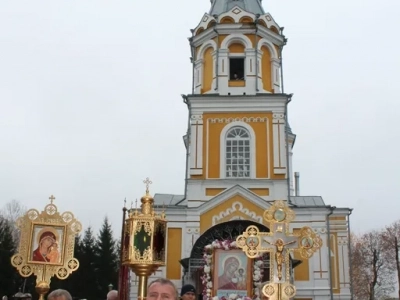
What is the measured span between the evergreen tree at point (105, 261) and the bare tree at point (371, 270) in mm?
19248

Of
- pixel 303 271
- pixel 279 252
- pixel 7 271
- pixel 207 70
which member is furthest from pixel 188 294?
pixel 7 271

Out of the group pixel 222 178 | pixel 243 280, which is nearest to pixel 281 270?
pixel 243 280

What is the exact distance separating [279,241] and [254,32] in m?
15.3

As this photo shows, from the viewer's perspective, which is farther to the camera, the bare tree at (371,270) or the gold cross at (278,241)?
the bare tree at (371,270)

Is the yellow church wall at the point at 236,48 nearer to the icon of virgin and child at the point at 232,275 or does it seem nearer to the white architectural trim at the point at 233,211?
the white architectural trim at the point at 233,211

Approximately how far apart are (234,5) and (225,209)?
9381mm

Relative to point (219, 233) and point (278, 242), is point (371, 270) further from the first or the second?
point (278, 242)

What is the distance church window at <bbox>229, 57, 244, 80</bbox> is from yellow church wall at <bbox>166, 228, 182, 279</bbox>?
705cm

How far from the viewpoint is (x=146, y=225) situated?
31.1 feet

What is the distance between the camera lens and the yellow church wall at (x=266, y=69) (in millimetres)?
23219

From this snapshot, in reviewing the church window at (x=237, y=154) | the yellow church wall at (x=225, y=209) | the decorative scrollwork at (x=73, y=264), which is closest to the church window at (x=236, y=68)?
the church window at (x=237, y=154)

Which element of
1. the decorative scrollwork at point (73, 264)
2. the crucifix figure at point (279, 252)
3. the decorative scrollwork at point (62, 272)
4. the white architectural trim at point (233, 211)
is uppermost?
the white architectural trim at point (233, 211)

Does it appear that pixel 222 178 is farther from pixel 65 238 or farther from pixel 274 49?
pixel 65 238

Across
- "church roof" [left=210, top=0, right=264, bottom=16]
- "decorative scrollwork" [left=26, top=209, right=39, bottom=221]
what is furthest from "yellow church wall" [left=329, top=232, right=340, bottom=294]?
"decorative scrollwork" [left=26, top=209, right=39, bottom=221]
